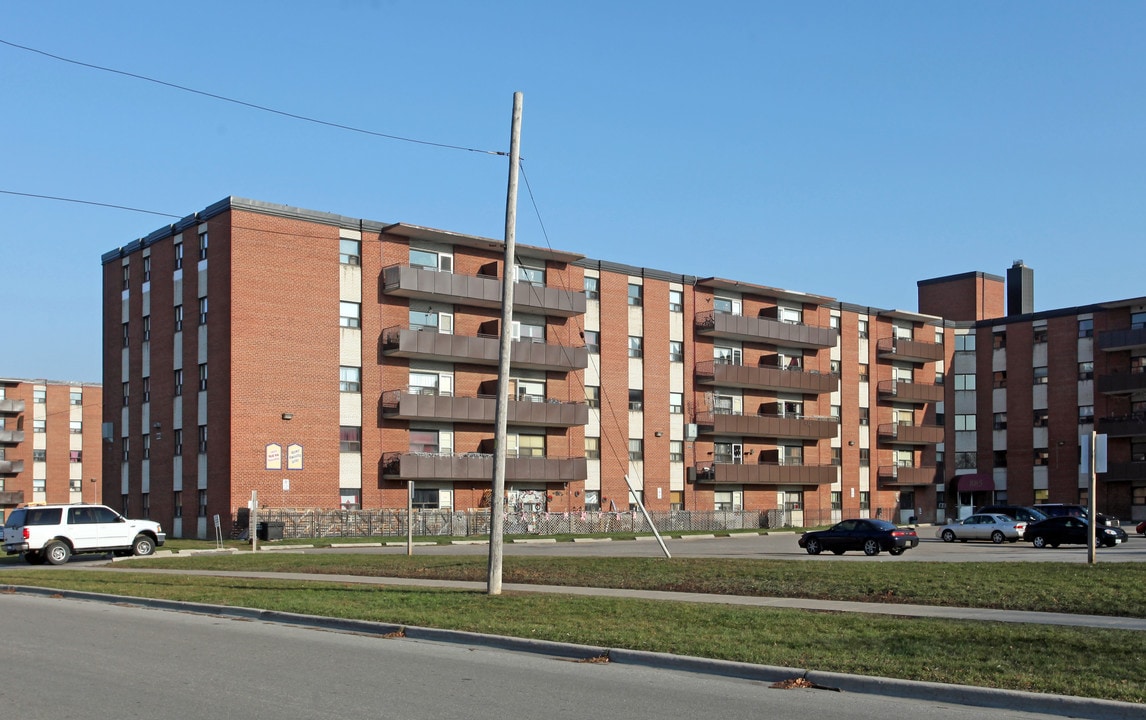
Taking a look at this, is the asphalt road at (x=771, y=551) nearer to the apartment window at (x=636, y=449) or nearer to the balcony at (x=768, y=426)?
the apartment window at (x=636, y=449)

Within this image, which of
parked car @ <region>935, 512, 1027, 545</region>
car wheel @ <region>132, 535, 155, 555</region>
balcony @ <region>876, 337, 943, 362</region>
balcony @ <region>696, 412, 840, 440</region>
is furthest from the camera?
balcony @ <region>876, 337, 943, 362</region>

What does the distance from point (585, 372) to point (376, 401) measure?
13566 millimetres

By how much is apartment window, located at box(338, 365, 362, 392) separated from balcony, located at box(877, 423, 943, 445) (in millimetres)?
39789

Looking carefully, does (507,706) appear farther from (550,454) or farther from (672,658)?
(550,454)

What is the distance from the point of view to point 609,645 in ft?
45.6

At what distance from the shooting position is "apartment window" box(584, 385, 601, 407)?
211 ft

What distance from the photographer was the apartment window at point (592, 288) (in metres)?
64.5

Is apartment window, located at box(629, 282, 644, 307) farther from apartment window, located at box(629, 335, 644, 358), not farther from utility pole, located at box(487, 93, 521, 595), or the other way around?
utility pole, located at box(487, 93, 521, 595)

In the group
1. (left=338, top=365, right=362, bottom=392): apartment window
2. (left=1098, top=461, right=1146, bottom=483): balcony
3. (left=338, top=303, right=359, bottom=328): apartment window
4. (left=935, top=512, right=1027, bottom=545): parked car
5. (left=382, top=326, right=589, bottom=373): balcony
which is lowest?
(left=935, top=512, right=1027, bottom=545): parked car

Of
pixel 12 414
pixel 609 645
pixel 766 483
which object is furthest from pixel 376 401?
pixel 12 414

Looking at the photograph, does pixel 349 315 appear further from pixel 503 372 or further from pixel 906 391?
pixel 906 391

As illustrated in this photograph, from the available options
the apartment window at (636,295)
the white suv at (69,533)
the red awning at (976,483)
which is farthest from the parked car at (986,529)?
the red awning at (976,483)

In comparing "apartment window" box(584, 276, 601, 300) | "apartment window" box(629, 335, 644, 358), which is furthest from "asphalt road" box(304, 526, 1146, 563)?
"apartment window" box(584, 276, 601, 300)

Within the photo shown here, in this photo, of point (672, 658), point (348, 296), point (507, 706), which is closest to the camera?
point (507, 706)
